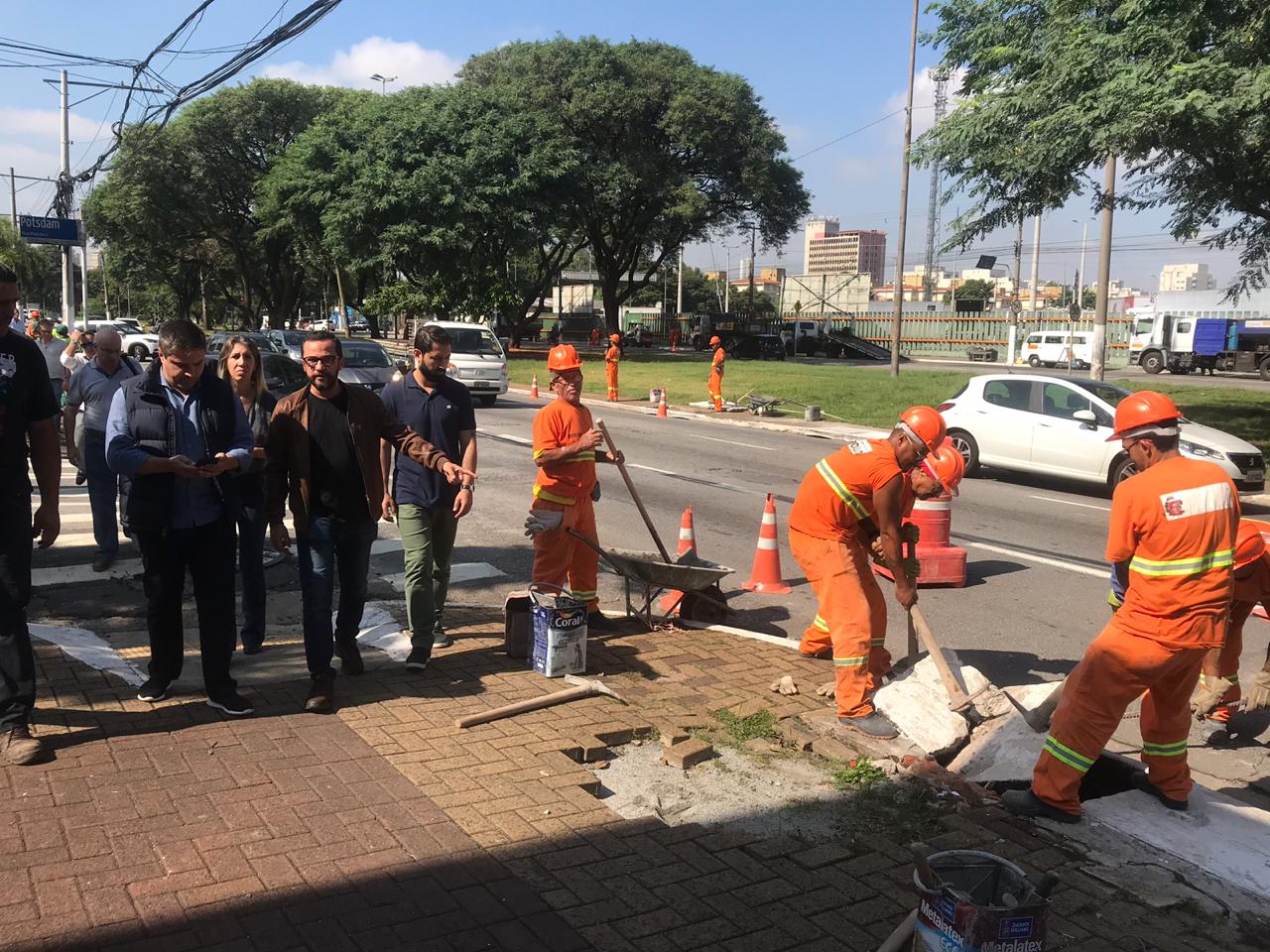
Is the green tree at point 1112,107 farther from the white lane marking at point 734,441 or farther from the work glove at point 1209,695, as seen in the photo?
the work glove at point 1209,695

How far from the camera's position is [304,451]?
5125 millimetres

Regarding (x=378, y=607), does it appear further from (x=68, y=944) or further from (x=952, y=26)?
(x=952, y=26)

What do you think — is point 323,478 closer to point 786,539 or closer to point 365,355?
point 786,539

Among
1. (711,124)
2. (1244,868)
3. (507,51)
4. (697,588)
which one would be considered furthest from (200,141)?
(1244,868)

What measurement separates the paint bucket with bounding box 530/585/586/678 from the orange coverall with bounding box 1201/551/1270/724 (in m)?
3.38

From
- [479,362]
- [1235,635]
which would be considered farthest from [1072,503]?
[479,362]

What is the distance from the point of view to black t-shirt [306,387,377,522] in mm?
5133

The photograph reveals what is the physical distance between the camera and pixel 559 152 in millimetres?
41719

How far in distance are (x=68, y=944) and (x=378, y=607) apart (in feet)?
13.6

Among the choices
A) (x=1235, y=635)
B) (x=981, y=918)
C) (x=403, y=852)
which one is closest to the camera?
(x=981, y=918)

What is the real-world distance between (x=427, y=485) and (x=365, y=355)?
16270 mm

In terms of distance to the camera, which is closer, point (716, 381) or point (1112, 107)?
point (1112, 107)

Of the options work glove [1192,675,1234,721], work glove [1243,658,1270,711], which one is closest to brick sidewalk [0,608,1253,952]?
work glove [1192,675,1234,721]

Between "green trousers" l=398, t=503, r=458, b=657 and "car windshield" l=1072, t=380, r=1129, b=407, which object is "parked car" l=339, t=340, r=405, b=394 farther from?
"green trousers" l=398, t=503, r=458, b=657
